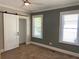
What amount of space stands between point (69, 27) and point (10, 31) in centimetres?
326

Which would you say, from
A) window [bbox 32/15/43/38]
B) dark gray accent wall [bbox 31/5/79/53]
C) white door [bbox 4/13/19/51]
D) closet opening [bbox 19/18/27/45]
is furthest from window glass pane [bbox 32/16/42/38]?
white door [bbox 4/13/19/51]

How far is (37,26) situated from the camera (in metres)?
5.14

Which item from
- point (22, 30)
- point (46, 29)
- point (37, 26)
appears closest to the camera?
point (46, 29)

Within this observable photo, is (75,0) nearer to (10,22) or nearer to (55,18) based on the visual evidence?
(55,18)

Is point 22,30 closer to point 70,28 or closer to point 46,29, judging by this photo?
Result: point 46,29

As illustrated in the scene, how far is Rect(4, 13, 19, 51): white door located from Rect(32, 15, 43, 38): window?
144 centimetres

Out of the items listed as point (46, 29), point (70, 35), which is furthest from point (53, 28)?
point (70, 35)

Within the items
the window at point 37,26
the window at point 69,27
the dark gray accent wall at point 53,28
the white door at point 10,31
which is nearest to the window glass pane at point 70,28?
the window at point 69,27

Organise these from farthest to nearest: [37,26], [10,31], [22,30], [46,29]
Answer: [22,30] < [37,26] < [46,29] < [10,31]

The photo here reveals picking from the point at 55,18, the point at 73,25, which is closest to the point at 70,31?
the point at 73,25

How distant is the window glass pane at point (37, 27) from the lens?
194 inches

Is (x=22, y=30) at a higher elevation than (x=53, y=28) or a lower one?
lower

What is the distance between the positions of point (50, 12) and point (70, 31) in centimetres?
163

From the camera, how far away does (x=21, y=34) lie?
532cm
